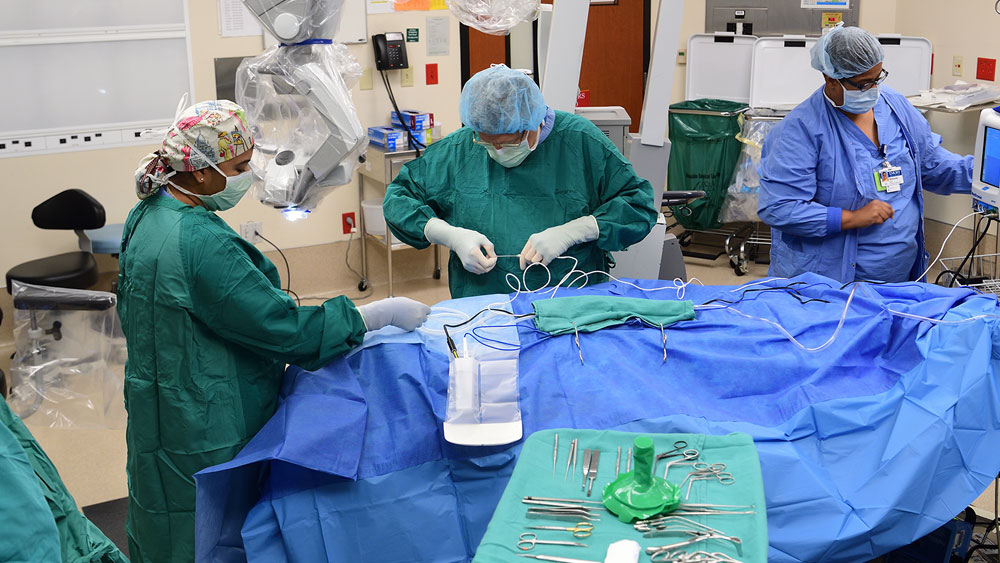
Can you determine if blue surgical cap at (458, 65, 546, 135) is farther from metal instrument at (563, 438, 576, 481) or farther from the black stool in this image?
the black stool

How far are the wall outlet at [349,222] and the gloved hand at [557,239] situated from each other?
2.66 meters

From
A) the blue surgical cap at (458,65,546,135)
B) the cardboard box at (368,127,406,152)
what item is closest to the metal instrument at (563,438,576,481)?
the blue surgical cap at (458,65,546,135)

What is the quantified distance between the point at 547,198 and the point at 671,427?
1.00m

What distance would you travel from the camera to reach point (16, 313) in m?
4.04

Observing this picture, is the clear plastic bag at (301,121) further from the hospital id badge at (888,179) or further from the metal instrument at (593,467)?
the hospital id badge at (888,179)

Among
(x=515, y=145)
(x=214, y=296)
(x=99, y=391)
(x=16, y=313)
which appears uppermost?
→ (x=515, y=145)

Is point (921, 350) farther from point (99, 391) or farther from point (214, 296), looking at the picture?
point (99, 391)

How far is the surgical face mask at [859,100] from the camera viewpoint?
2.99m

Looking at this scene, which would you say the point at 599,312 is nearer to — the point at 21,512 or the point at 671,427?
the point at 671,427

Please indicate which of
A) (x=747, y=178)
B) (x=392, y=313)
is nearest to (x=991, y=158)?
(x=392, y=313)

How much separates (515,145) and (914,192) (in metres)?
1.38

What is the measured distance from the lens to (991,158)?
272 centimetres

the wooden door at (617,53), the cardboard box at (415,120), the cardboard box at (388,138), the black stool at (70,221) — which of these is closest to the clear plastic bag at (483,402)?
the black stool at (70,221)

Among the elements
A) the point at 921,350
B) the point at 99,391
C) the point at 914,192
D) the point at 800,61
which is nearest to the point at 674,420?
the point at 921,350
